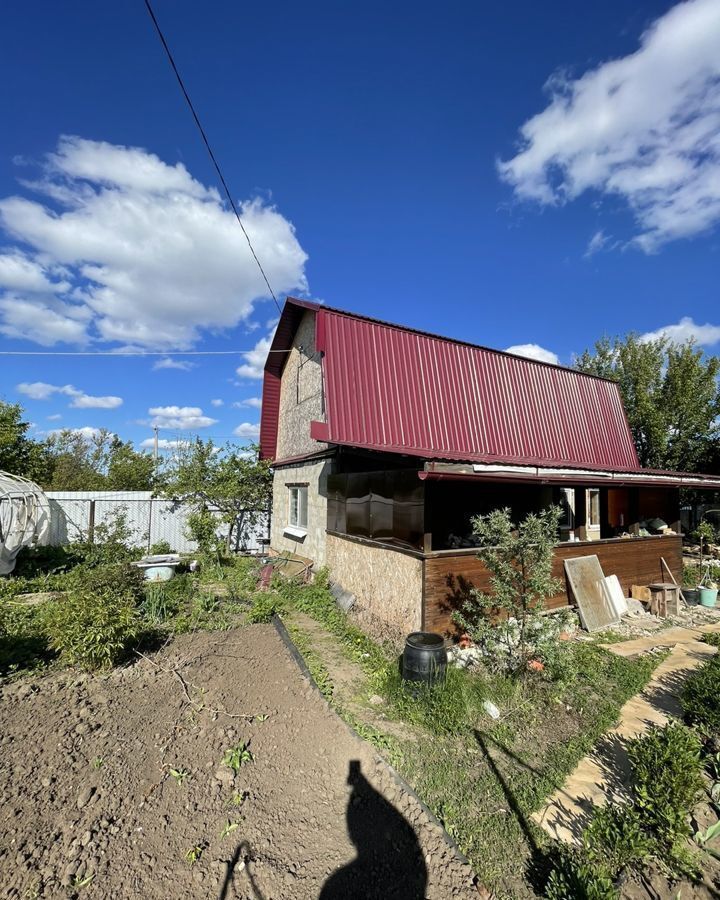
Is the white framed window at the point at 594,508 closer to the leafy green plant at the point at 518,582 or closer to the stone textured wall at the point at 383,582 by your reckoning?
the leafy green plant at the point at 518,582

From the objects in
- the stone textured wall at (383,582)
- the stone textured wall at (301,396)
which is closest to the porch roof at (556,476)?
the stone textured wall at (383,582)

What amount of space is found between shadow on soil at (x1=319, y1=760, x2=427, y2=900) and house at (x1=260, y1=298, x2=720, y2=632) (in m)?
2.68

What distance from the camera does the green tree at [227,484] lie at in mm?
13734

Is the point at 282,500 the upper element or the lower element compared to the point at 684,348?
lower

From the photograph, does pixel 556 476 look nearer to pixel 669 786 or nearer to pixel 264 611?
pixel 669 786

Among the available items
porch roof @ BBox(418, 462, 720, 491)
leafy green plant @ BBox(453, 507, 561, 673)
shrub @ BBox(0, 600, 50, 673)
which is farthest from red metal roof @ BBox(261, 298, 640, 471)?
shrub @ BBox(0, 600, 50, 673)

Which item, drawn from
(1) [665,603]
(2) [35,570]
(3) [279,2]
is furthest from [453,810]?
(2) [35,570]

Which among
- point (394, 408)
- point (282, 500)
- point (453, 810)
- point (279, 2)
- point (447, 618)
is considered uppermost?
point (279, 2)

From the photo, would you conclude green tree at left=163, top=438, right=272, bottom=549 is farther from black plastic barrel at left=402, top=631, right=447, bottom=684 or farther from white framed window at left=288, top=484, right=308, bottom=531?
black plastic barrel at left=402, top=631, right=447, bottom=684

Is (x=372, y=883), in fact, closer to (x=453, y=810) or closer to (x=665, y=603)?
(x=453, y=810)

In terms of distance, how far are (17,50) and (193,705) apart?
8724mm

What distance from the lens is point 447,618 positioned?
5.82m

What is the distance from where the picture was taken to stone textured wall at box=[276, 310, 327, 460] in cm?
1046

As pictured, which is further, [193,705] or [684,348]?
[684,348]
